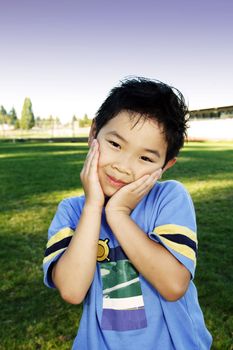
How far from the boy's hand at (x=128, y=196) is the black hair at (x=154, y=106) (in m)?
0.24

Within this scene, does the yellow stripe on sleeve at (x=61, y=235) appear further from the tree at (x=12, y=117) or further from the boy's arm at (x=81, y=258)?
the tree at (x=12, y=117)

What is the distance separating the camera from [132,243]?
1396mm

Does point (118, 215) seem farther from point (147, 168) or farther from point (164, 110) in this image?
point (164, 110)

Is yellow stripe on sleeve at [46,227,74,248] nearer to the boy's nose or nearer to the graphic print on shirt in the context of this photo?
the graphic print on shirt

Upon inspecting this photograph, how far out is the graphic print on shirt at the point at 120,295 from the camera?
1475 millimetres

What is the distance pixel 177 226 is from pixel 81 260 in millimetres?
409

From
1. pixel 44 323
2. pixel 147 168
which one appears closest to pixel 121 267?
pixel 147 168

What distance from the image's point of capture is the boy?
143 cm

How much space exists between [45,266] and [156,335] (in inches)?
21.0

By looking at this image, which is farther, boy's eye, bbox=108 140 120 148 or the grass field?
the grass field

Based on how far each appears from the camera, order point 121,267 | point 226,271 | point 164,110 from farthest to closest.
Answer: point 226,271, point 164,110, point 121,267

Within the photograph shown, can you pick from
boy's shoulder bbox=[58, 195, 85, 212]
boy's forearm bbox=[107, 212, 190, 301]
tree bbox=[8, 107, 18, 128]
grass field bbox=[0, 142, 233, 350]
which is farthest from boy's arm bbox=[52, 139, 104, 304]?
tree bbox=[8, 107, 18, 128]

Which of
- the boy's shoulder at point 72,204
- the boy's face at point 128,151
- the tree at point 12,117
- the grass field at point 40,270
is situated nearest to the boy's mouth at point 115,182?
the boy's face at point 128,151

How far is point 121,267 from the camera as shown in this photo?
1533 mm
